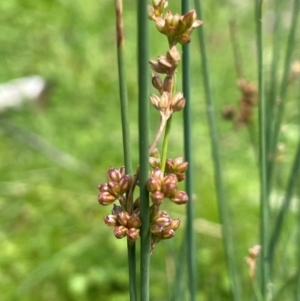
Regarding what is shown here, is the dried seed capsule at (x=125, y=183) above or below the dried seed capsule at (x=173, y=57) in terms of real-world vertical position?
below

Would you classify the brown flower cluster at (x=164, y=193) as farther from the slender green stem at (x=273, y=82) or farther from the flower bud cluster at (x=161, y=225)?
the slender green stem at (x=273, y=82)

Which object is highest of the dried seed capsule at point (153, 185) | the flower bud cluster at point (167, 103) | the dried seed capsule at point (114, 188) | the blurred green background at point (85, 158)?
the flower bud cluster at point (167, 103)

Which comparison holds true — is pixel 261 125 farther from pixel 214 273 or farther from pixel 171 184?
pixel 214 273

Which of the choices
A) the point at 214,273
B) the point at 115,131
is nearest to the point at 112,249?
the point at 214,273

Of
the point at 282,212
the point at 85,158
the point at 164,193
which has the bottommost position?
the point at 85,158

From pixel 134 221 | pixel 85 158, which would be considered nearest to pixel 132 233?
pixel 134 221

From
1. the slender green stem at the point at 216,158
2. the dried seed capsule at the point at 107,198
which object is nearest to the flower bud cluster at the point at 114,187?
the dried seed capsule at the point at 107,198

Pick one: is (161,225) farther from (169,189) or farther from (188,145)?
(188,145)
